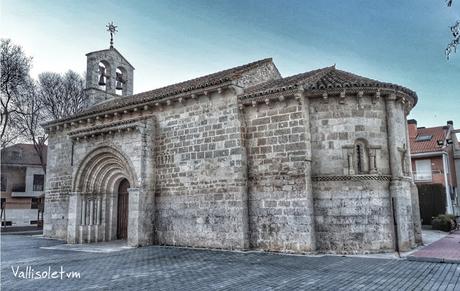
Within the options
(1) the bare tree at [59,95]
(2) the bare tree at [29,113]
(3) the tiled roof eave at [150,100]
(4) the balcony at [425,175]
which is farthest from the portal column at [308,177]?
(2) the bare tree at [29,113]

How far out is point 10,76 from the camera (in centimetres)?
2172

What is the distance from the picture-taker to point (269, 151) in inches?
444

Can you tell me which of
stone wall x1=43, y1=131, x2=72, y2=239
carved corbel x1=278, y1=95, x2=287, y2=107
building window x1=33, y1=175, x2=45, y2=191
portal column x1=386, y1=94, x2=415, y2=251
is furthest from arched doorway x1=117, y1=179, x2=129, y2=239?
building window x1=33, y1=175, x2=45, y2=191

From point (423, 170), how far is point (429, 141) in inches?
114

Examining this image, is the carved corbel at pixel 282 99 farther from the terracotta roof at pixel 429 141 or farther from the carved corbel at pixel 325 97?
the terracotta roof at pixel 429 141

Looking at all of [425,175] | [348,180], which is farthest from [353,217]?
[425,175]

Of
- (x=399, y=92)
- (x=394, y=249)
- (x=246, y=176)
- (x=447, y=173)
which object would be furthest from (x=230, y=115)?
(x=447, y=173)

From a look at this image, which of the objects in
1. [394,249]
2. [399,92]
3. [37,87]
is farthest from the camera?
[37,87]

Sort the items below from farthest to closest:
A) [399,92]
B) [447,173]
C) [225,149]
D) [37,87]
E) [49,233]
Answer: [37,87], [447,173], [49,233], [225,149], [399,92]

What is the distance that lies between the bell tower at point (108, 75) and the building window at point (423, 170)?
19123 millimetres

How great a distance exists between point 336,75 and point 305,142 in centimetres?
297

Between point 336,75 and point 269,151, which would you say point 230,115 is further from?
point 336,75

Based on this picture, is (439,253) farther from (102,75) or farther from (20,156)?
(20,156)

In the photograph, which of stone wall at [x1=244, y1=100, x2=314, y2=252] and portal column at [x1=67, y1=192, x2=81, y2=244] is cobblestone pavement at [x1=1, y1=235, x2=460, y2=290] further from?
portal column at [x1=67, y1=192, x2=81, y2=244]
